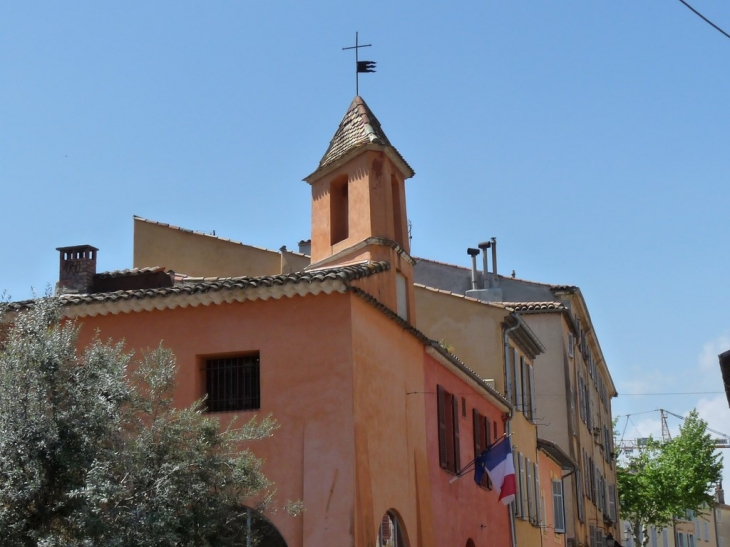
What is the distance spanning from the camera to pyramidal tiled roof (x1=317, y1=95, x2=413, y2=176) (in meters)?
21.7

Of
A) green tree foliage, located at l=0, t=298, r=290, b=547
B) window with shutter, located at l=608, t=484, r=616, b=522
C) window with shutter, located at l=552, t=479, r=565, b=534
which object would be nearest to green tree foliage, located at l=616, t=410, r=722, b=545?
window with shutter, located at l=608, t=484, r=616, b=522

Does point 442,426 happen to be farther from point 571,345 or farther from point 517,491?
point 571,345

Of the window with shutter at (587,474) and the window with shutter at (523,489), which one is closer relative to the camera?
the window with shutter at (523,489)

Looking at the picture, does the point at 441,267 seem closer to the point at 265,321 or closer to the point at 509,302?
the point at 509,302

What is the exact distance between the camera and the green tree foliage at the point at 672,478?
53188mm

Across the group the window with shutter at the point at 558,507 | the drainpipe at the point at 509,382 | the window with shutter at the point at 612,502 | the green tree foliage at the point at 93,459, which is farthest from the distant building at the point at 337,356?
the window with shutter at the point at 612,502

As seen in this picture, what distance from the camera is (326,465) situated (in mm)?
17000

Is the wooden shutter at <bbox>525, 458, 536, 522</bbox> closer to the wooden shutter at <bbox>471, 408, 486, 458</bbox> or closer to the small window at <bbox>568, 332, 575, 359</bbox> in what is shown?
the wooden shutter at <bbox>471, 408, 486, 458</bbox>

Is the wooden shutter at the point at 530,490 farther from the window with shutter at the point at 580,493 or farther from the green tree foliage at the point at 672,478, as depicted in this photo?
the green tree foliage at the point at 672,478

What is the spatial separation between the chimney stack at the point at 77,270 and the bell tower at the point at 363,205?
4.24 metres

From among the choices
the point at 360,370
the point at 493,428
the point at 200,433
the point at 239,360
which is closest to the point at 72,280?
the point at 239,360

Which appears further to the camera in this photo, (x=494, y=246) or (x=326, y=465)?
(x=494, y=246)

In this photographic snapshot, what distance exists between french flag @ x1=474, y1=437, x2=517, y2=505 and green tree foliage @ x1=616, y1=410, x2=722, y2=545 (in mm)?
32305

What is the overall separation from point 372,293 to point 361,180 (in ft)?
9.97
